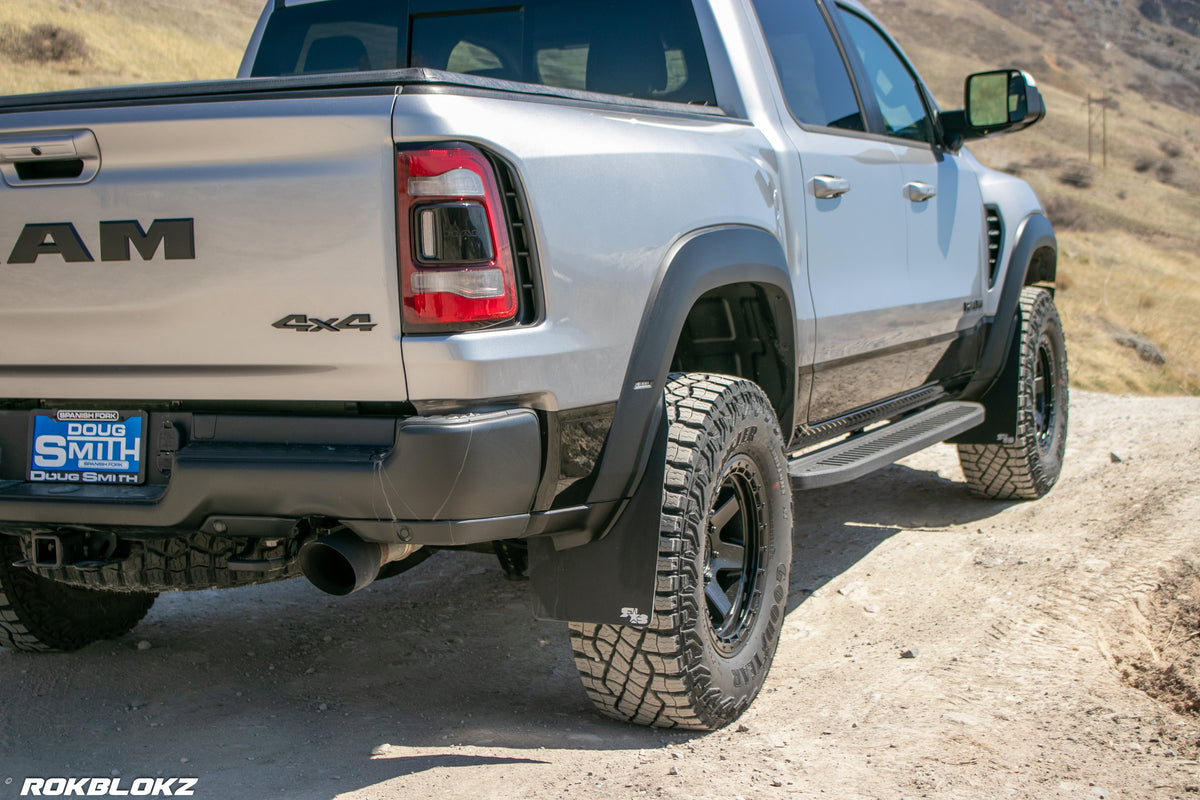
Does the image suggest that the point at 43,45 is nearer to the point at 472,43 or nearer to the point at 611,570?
the point at 472,43

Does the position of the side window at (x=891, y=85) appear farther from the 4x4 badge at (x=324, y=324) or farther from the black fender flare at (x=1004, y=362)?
the 4x4 badge at (x=324, y=324)

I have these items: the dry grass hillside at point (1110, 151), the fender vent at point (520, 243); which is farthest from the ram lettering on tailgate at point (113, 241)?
the dry grass hillside at point (1110, 151)

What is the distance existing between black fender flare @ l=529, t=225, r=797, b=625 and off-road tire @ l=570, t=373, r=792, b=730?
0.05 m

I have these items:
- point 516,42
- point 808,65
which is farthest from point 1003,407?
point 516,42

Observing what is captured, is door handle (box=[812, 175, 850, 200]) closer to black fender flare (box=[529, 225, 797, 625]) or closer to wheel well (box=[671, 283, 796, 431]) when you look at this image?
wheel well (box=[671, 283, 796, 431])

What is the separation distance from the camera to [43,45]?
85.0 feet

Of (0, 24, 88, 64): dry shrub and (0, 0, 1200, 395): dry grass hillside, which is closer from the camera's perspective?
(0, 0, 1200, 395): dry grass hillside

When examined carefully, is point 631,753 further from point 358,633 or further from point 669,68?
point 669,68

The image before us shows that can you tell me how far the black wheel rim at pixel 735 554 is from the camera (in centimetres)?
305

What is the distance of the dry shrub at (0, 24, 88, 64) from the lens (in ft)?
84.4

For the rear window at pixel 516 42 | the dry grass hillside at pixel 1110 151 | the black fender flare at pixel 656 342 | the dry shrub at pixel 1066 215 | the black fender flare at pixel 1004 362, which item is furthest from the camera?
the dry shrub at pixel 1066 215

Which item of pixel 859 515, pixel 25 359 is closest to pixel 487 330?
pixel 25 359

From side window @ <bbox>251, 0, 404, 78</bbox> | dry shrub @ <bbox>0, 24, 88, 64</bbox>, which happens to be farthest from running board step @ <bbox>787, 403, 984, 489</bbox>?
dry shrub @ <bbox>0, 24, 88, 64</bbox>

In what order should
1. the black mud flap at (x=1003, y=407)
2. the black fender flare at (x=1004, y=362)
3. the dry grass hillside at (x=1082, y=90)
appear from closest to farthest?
1. the black fender flare at (x=1004, y=362)
2. the black mud flap at (x=1003, y=407)
3. the dry grass hillside at (x=1082, y=90)
